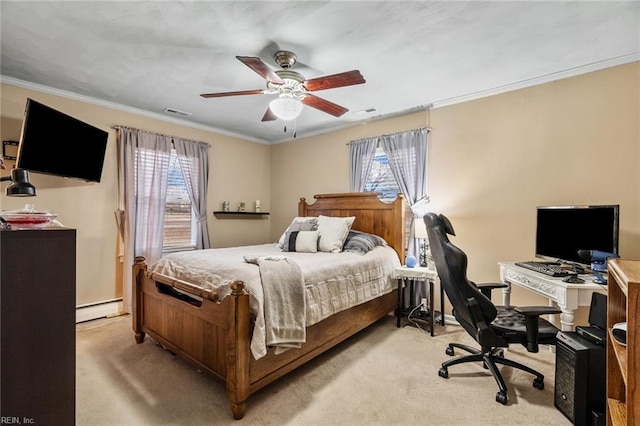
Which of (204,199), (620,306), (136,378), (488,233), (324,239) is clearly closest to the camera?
(620,306)

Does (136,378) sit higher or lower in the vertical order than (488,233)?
lower

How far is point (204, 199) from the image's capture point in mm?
4402

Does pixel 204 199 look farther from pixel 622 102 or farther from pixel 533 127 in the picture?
pixel 622 102

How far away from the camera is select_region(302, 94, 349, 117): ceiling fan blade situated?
2576 mm

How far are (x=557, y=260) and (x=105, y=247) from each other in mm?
4731

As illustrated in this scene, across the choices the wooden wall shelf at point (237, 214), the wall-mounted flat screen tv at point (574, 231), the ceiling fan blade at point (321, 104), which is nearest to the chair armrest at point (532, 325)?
the wall-mounted flat screen tv at point (574, 231)

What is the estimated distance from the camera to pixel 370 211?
3906mm

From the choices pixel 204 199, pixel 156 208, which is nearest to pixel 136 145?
pixel 156 208

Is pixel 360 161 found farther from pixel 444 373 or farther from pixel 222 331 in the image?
pixel 222 331

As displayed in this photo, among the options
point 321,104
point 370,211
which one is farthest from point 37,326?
point 370,211

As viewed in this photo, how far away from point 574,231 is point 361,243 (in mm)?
1867

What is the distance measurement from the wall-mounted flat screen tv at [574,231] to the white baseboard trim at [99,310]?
4.64 m

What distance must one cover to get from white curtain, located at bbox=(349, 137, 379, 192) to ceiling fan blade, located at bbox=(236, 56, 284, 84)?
2.03m

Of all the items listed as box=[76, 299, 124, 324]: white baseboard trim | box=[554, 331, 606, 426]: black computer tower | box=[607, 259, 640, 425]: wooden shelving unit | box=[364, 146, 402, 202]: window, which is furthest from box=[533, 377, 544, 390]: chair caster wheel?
box=[76, 299, 124, 324]: white baseboard trim
